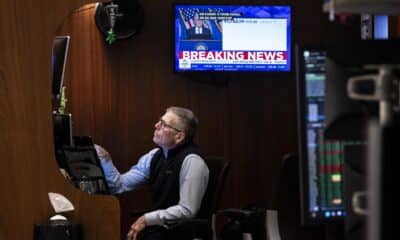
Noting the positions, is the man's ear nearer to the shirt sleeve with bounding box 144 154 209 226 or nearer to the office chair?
the shirt sleeve with bounding box 144 154 209 226

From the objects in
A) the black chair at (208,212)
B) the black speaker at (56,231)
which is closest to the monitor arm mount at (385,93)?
the black speaker at (56,231)

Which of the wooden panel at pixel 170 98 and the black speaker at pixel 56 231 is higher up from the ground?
the wooden panel at pixel 170 98

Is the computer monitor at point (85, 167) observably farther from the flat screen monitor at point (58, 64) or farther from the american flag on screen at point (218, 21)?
the american flag on screen at point (218, 21)

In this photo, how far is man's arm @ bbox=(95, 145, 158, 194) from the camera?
4.75 meters

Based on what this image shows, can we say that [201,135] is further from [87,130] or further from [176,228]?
[176,228]

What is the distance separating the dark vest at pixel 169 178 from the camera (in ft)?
14.2

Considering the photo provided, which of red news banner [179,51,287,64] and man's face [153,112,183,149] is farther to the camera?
red news banner [179,51,287,64]

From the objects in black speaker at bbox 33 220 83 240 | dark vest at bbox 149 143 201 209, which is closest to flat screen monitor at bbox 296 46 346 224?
black speaker at bbox 33 220 83 240

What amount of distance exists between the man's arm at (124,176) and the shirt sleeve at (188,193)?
1.73 feet

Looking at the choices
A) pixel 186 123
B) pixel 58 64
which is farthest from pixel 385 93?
pixel 58 64

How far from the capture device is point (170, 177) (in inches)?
171

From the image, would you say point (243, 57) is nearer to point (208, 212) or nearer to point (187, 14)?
point (187, 14)

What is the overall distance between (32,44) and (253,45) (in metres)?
2.31

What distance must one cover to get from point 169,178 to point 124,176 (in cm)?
55
